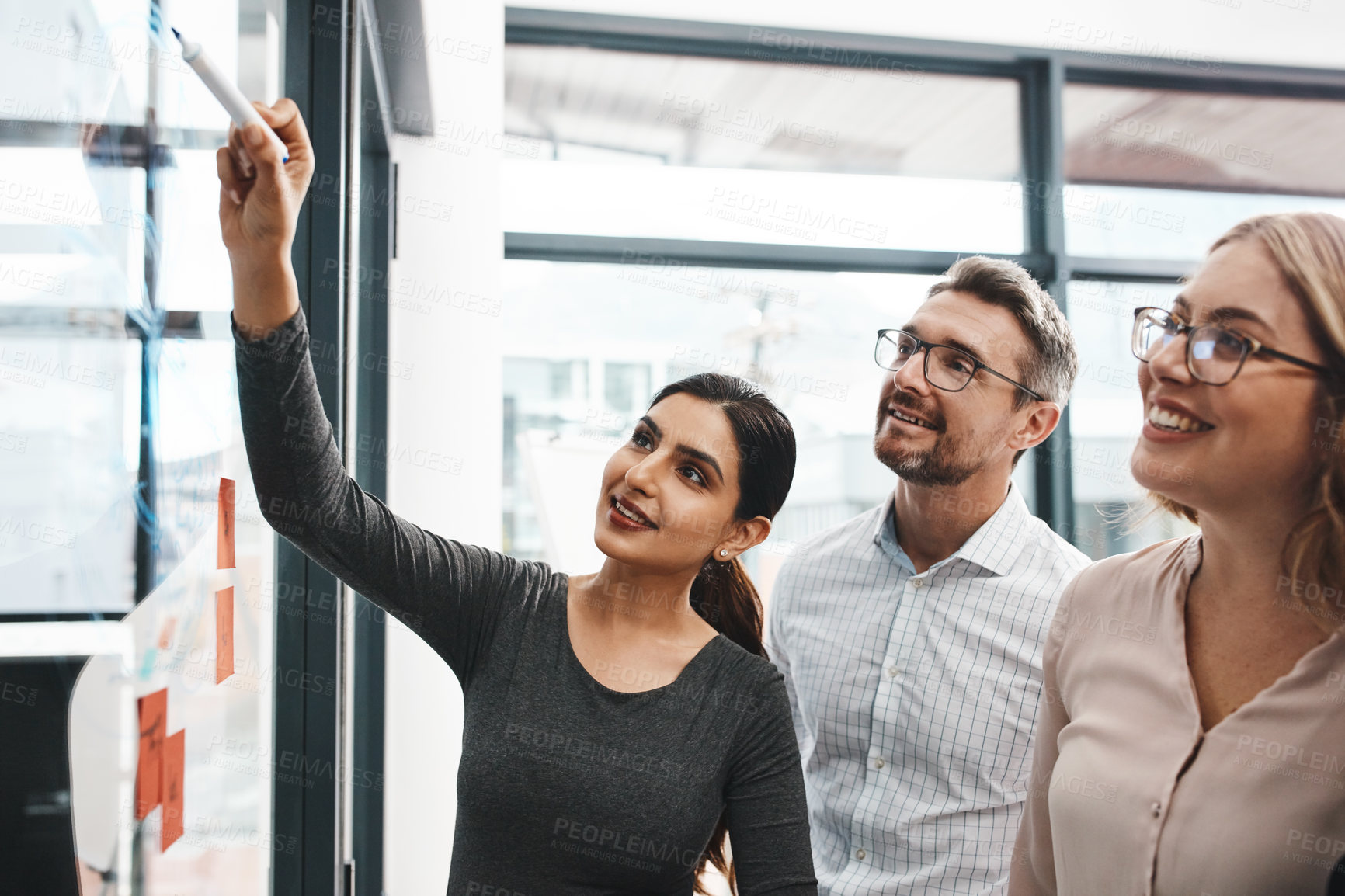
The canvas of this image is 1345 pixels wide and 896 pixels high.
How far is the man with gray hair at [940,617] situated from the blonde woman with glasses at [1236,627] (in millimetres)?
323

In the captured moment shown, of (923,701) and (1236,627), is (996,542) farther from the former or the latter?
(1236,627)

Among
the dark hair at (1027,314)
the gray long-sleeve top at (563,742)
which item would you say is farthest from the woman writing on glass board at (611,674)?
the dark hair at (1027,314)

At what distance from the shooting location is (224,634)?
0.93 m

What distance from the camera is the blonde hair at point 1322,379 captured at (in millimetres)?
896

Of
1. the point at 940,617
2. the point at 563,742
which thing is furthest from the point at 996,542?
the point at 563,742

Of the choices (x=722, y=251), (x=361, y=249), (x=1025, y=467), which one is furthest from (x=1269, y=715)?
(x=1025, y=467)

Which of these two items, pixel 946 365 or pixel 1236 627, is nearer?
pixel 1236 627

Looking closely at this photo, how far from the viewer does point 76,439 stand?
1.81 feet

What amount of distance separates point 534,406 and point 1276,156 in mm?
2758

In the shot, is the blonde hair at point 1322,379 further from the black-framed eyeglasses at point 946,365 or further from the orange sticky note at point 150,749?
the orange sticky note at point 150,749

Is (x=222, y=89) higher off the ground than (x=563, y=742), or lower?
higher

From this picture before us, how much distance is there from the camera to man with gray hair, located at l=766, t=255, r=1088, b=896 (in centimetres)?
138

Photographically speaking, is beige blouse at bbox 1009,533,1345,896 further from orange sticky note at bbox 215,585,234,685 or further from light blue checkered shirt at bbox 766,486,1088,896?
orange sticky note at bbox 215,585,234,685

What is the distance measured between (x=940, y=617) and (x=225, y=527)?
3.34 feet
